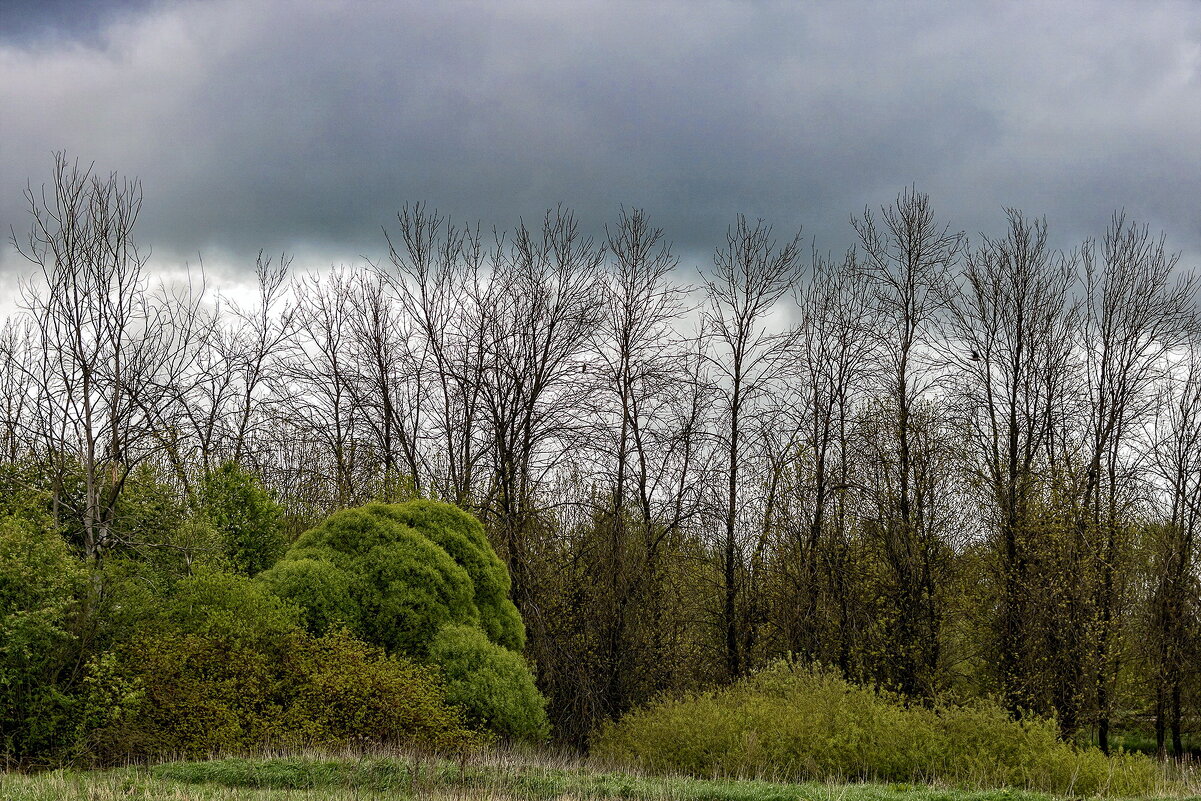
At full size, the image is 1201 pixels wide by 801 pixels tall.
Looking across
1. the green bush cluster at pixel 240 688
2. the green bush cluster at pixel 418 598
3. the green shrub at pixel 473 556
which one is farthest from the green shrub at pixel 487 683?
the green shrub at pixel 473 556

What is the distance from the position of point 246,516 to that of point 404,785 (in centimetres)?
1039

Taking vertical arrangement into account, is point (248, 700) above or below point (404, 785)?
above

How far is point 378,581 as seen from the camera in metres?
16.6

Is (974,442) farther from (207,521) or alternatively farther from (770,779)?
(207,521)

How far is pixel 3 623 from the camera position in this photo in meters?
12.8

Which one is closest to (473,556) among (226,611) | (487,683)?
(487,683)

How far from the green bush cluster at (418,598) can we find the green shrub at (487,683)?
2 cm

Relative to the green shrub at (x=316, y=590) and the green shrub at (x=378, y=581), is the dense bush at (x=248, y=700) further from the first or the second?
the green shrub at (x=378, y=581)

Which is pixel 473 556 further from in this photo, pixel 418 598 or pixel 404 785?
pixel 404 785

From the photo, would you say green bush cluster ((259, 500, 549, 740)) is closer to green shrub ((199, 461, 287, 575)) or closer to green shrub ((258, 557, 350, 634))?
green shrub ((258, 557, 350, 634))

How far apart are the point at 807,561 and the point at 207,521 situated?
501 inches

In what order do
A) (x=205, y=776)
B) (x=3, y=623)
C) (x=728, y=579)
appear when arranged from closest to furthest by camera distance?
1. (x=205, y=776)
2. (x=3, y=623)
3. (x=728, y=579)

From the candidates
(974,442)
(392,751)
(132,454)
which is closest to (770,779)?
(392,751)

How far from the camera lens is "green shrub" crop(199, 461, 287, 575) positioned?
1962cm
